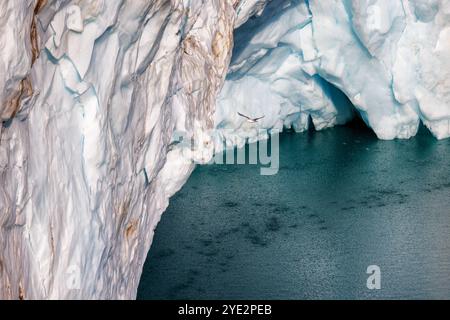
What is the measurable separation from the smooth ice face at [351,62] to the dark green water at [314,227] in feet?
4.36

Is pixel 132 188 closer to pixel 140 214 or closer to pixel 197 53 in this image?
pixel 140 214

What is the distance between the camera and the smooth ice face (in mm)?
23891

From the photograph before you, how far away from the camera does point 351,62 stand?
25.0 meters

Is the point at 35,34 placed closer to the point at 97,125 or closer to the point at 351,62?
the point at 97,125

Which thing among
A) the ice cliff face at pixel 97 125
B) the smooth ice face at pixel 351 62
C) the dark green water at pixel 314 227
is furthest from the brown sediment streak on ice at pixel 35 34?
the smooth ice face at pixel 351 62

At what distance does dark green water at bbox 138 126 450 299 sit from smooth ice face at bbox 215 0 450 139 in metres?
1.33

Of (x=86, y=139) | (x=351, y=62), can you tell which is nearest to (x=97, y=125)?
(x=86, y=139)

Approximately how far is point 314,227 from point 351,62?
246 inches

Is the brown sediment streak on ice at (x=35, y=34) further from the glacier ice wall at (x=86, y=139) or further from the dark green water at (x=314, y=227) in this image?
the dark green water at (x=314, y=227)

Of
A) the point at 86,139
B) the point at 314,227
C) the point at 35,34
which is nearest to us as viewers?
the point at 35,34

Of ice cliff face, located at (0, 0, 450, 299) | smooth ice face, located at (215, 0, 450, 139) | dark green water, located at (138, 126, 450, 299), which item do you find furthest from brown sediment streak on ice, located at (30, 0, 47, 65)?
smooth ice face, located at (215, 0, 450, 139)

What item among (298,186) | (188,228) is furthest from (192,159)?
(298,186)

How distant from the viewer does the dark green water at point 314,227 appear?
17594mm

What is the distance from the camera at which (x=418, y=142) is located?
26531 millimetres
